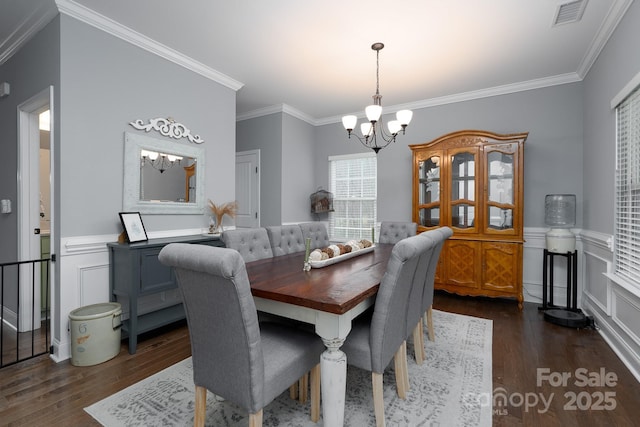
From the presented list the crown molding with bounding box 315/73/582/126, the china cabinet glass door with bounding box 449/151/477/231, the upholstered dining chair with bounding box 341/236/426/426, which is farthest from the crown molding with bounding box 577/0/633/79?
the upholstered dining chair with bounding box 341/236/426/426

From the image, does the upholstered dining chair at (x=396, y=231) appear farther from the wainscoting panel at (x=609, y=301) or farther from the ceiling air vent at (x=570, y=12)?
the ceiling air vent at (x=570, y=12)

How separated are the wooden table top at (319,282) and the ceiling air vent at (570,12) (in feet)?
7.99

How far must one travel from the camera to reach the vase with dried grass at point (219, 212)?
347 cm

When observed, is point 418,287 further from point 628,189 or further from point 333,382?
point 628,189

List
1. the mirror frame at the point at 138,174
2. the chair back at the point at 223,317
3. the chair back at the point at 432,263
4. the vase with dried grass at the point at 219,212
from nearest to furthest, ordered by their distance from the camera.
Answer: the chair back at the point at 223,317 → the chair back at the point at 432,263 → the mirror frame at the point at 138,174 → the vase with dried grass at the point at 219,212

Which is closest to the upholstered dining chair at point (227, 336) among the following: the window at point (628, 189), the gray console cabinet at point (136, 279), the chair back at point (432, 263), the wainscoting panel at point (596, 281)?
the chair back at point (432, 263)

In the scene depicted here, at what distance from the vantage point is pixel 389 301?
158 centimetres

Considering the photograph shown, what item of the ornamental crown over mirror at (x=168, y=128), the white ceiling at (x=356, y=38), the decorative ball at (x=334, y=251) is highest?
the white ceiling at (x=356, y=38)

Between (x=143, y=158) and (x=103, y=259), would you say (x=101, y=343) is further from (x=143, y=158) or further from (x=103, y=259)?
(x=143, y=158)

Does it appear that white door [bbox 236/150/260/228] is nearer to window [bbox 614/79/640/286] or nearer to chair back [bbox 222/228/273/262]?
chair back [bbox 222/228/273/262]

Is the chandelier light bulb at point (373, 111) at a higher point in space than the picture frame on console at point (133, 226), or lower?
higher

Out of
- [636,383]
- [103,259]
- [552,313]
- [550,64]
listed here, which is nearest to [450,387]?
[636,383]

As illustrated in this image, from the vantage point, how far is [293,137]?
16.4 ft

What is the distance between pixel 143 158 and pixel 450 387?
320cm
